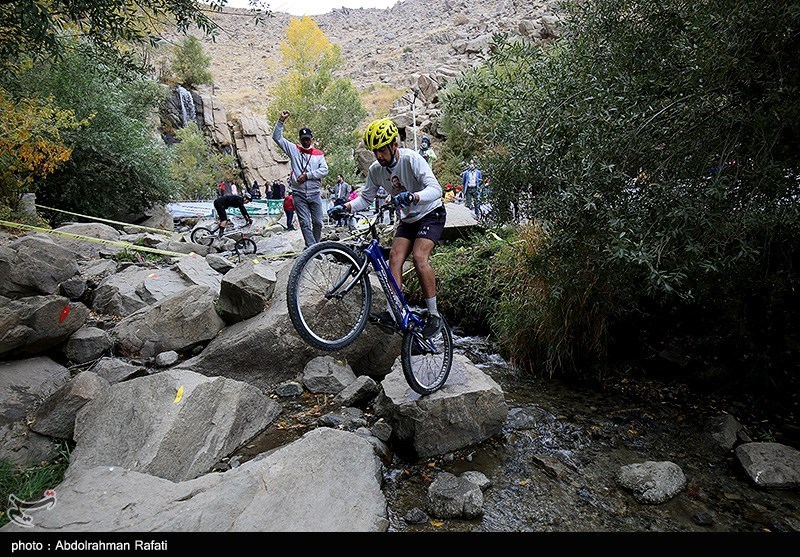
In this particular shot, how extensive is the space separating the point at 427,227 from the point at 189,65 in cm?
4769

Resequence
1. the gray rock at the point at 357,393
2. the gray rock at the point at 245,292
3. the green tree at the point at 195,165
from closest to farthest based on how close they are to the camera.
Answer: the gray rock at the point at 357,393
the gray rock at the point at 245,292
the green tree at the point at 195,165

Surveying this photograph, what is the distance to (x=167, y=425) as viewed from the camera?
452cm

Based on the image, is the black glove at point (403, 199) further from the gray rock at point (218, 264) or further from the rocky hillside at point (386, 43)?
the rocky hillside at point (386, 43)

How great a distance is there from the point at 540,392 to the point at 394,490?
10.6 ft

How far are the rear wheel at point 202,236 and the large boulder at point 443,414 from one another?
36.3 ft

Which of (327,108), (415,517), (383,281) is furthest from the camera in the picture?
(327,108)

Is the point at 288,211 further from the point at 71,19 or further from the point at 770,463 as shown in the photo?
the point at 770,463

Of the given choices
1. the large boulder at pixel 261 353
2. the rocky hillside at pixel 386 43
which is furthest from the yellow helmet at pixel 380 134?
the rocky hillside at pixel 386 43

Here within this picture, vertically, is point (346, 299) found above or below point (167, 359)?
above

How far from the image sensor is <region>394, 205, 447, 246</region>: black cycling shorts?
4.89 meters

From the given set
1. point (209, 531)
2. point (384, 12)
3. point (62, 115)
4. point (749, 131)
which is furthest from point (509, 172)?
point (384, 12)

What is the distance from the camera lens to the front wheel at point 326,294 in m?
4.11

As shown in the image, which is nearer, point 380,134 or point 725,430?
point 380,134

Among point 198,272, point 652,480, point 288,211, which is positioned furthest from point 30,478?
point 288,211
